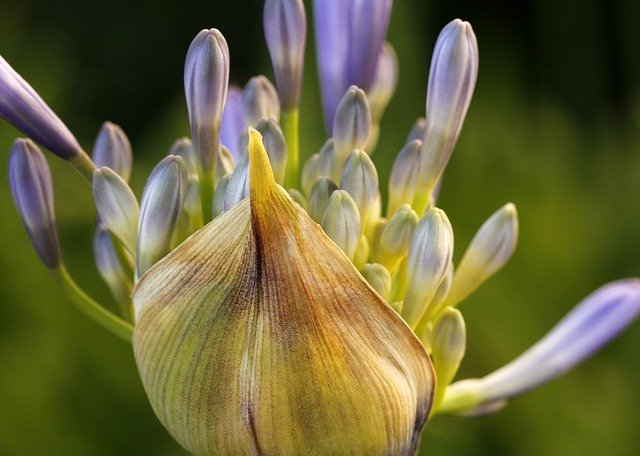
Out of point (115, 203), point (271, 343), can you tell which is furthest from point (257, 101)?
point (271, 343)

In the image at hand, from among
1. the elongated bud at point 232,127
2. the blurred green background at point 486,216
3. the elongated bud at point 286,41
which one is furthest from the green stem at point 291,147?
the blurred green background at point 486,216

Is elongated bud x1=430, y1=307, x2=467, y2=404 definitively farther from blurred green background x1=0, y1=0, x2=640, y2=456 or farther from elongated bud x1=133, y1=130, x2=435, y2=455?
blurred green background x1=0, y1=0, x2=640, y2=456

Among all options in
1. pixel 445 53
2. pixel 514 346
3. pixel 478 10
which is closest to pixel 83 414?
pixel 514 346

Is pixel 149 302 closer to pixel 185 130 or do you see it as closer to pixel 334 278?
pixel 334 278

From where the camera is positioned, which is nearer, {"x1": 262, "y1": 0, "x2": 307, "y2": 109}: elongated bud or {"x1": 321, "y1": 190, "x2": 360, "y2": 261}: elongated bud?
{"x1": 321, "y1": 190, "x2": 360, "y2": 261}: elongated bud

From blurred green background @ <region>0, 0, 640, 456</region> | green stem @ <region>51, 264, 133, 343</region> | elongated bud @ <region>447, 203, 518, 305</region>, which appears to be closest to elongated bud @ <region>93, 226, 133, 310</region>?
green stem @ <region>51, 264, 133, 343</region>

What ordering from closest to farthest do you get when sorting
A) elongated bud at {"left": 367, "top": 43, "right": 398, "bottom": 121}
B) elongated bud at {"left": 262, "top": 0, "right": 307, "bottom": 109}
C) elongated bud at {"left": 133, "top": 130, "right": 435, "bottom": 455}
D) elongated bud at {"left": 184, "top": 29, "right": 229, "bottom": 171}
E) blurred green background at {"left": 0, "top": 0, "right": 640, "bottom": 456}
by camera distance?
elongated bud at {"left": 133, "top": 130, "right": 435, "bottom": 455} < elongated bud at {"left": 184, "top": 29, "right": 229, "bottom": 171} < elongated bud at {"left": 262, "top": 0, "right": 307, "bottom": 109} < elongated bud at {"left": 367, "top": 43, "right": 398, "bottom": 121} < blurred green background at {"left": 0, "top": 0, "right": 640, "bottom": 456}
